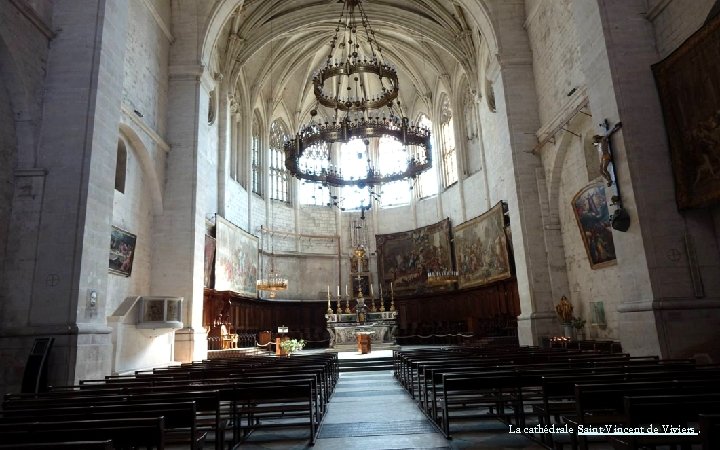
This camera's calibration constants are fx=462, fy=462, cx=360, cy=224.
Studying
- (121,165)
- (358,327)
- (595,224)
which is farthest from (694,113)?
(358,327)

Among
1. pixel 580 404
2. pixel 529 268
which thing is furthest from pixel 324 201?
pixel 580 404

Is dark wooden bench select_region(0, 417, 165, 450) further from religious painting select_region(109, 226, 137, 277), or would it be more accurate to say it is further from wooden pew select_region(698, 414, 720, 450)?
religious painting select_region(109, 226, 137, 277)

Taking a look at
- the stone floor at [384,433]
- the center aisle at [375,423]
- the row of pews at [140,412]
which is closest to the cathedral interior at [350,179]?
the row of pews at [140,412]

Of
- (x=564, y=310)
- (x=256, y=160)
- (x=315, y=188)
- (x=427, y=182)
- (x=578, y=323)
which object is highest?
(x=256, y=160)

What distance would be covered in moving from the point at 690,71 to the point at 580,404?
7.15 m

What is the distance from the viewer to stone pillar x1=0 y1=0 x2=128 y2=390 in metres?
7.92

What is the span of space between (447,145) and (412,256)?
664 cm

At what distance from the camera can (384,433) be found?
5.52 meters

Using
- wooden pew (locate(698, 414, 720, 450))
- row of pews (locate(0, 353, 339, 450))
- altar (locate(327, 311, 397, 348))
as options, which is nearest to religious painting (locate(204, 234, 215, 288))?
altar (locate(327, 311, 397, 348))

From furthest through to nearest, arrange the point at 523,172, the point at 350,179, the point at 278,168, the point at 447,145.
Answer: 1. the point at 278,168
2. the point at 447,145
3. the point at 350,179
4. the point at 523,172

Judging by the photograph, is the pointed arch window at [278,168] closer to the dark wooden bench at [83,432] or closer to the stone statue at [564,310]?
the stone statue at [564,310]

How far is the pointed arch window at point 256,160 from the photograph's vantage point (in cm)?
2548

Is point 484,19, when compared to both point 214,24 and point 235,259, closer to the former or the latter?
point 214,24

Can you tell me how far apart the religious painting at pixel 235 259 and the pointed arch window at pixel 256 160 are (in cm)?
392
